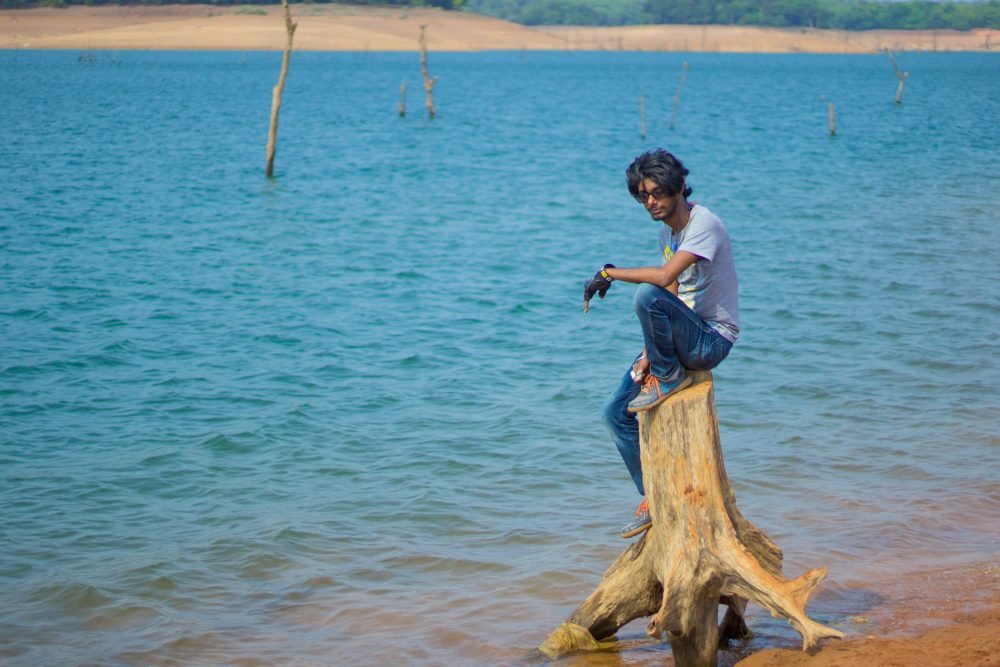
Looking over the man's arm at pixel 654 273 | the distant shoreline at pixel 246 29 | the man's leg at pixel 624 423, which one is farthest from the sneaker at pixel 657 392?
the distant shoreline at pixel 246 29

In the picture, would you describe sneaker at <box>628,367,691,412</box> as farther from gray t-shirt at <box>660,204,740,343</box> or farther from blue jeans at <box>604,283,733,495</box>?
gray t-shirt at <box>660,204,740,343</box>

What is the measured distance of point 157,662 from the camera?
6023 millimetres

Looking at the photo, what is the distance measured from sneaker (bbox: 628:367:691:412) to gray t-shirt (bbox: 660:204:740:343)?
0.96 feet

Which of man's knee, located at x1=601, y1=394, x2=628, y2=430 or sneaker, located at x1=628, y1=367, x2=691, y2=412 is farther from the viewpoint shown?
man's knee, located at x1=601, y1=394, x2=628, y2=430

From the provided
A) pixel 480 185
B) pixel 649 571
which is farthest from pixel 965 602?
pixel 480 185

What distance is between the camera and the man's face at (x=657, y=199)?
4.96 m

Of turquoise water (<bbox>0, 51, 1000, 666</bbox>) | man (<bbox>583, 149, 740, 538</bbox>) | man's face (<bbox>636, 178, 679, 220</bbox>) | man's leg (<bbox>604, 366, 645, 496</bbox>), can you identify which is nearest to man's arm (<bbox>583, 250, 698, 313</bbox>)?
man (<bbox>583, 149, 740, 538</bbox>)

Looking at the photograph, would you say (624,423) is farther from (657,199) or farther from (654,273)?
(657,199)

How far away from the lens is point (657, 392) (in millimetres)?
4961

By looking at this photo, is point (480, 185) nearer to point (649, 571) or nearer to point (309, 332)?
point (309, 332)

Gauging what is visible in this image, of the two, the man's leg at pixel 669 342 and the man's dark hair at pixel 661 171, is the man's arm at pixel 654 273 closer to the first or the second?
the man's leg at pixel 669 342

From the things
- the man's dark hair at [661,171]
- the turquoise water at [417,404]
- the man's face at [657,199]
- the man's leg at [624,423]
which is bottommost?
the turquoise water at [417,404]

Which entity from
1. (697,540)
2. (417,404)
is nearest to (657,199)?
(697,540)

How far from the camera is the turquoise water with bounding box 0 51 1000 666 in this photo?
6.78 metres
